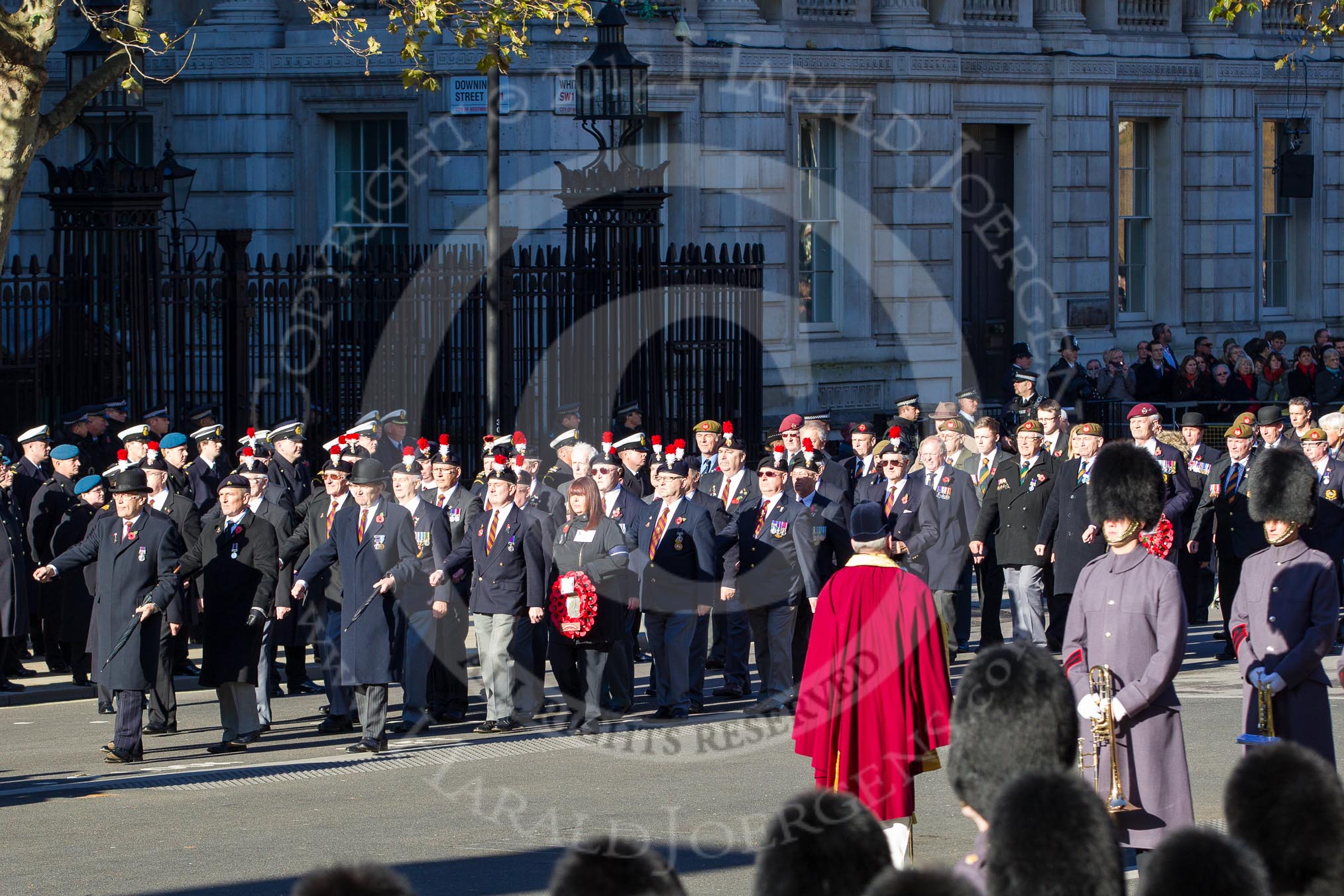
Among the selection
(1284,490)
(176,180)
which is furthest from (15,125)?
(176,180)

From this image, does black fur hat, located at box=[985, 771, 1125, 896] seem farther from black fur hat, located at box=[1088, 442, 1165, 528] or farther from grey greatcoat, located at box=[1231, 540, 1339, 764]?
grey greatcoat, located at box=[1231, 540, 1339, 764]

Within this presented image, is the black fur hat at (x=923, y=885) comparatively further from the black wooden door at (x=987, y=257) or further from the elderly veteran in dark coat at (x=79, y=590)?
the black wooden door at (x=987, y=257)

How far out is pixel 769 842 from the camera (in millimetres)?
4402

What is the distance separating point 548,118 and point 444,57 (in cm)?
148

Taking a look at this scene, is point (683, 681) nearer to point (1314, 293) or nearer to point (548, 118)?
point (548, 118)

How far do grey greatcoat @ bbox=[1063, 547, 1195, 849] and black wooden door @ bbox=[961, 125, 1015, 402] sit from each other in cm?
1980

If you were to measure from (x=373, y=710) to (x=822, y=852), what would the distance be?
302 inches

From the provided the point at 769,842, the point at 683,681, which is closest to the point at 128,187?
the point at 683,681

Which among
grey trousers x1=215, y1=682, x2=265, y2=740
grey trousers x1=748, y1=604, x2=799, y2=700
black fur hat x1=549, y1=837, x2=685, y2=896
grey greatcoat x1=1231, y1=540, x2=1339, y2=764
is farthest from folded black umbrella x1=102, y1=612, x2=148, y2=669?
black fur hat x1=549, y1=837, x2=685, y2=896

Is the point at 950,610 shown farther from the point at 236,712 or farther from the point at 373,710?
the point at 236,712

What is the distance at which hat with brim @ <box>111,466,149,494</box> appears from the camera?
11.8m

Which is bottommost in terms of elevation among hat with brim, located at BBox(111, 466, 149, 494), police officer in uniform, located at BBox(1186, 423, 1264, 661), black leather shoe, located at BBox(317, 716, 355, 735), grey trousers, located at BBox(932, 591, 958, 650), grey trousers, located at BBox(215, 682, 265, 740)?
black leather shoe, located at BBox(317, 716, 355, 735)

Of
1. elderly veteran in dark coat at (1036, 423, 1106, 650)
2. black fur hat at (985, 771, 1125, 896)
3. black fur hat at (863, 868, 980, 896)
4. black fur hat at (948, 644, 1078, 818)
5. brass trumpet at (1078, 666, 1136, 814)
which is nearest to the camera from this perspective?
black fur hat at (863, 868, 980, 896)

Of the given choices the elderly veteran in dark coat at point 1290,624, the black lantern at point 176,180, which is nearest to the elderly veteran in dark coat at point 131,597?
the elderly veteran in dark coat at point 1290,624
